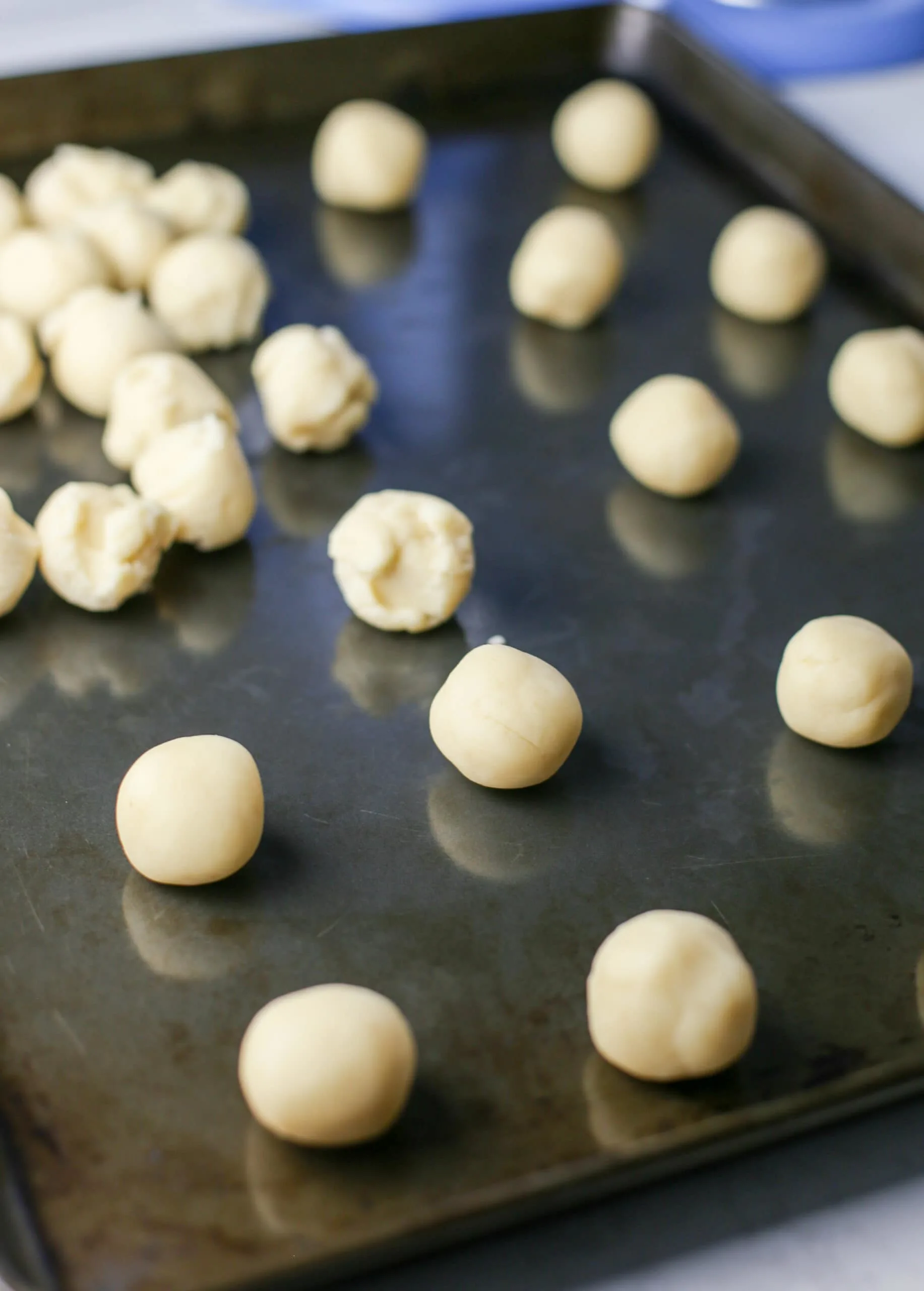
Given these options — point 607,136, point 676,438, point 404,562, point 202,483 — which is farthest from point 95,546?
point 607,136

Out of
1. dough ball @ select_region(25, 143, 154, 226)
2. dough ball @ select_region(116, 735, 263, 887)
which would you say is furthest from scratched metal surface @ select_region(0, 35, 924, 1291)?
dough ball @ select_region(25, 143, 154, 226)

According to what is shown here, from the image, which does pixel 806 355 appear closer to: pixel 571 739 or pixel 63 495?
pixel 571 739

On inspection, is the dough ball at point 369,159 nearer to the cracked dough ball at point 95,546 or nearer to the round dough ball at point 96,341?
the round dough ball at point 96,341

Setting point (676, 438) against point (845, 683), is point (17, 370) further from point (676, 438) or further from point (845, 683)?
point (845, 683)

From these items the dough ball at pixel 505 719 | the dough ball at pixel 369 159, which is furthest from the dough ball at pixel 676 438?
the dough ball at pixel 369 159

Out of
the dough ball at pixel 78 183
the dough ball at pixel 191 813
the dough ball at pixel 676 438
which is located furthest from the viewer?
the dough ball at pixel 78 183

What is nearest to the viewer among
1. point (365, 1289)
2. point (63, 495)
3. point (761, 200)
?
point (365, 1289)

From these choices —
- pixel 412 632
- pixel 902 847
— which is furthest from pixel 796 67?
pixel 902 847
